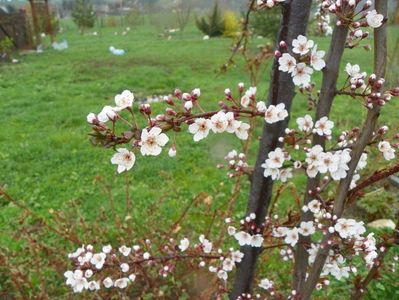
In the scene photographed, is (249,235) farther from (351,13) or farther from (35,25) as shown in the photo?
(35,25)

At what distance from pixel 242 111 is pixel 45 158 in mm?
5183

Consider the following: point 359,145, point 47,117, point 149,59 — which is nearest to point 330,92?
point 359,145

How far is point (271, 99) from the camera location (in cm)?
163

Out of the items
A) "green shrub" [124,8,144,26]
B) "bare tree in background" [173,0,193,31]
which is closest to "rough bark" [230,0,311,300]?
"bare tree in background" [173,0,193,31]

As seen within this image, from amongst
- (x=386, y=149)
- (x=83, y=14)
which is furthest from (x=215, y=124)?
(x=83, y=14)

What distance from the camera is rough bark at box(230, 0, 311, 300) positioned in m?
1.54

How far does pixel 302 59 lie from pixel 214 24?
18233 millimetres

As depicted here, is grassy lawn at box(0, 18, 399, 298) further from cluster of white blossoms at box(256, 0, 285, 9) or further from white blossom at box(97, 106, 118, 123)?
white blossom at box(97, 106, 118, 123)

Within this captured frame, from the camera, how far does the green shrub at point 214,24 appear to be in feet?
62.1

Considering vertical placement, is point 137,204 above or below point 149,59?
above

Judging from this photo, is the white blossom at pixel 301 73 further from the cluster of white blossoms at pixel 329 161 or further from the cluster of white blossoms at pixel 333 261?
the cluster of white blossoms at pixel 333 261

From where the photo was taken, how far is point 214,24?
62.2ft

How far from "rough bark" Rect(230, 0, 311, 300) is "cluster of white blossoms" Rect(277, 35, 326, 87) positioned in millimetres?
157

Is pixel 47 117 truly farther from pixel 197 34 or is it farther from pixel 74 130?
pixel 197 34
